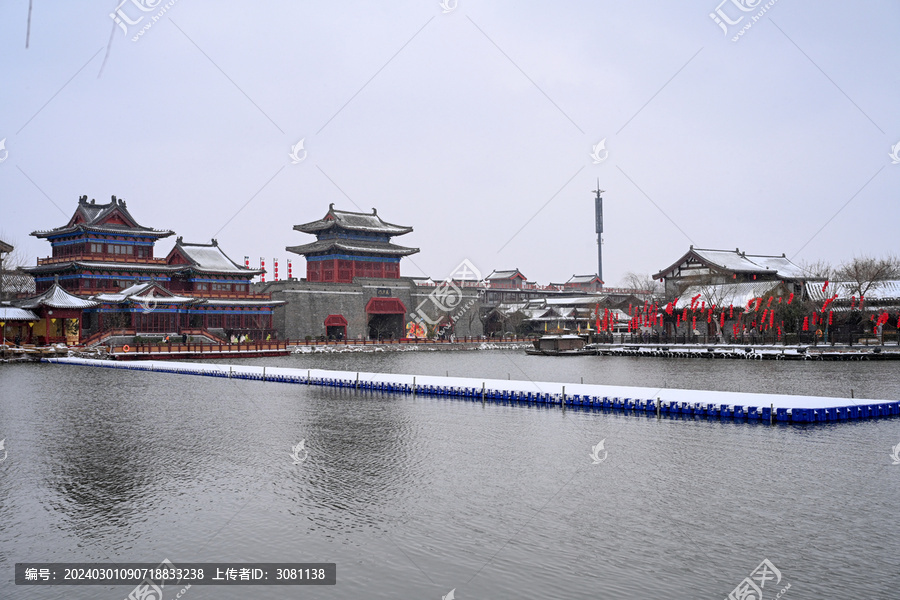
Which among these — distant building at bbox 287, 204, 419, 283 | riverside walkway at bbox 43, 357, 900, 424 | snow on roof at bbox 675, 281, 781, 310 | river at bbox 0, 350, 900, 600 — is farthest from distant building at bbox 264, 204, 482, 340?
river at bbox 0, 350, 900, 600

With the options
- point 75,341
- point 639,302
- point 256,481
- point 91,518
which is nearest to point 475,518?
point 256,481

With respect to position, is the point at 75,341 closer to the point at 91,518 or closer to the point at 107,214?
the point at 107,214

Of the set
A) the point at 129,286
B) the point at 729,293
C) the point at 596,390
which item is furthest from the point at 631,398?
the point at 129,286

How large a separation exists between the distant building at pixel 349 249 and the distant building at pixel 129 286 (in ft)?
30.9

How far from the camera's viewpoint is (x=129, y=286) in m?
Answer: 69.1

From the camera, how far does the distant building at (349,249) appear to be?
82.1 m

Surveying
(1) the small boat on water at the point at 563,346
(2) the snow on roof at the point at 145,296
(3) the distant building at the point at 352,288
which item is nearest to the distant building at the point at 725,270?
(1) the small boat on water at the point at 563,346

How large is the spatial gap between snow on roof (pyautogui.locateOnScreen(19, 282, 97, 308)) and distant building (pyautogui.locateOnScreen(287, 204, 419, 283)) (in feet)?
81.5

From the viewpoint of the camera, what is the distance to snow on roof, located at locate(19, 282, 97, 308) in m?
59.1

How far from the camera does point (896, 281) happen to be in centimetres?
6294

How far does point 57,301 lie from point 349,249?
98.4 ft

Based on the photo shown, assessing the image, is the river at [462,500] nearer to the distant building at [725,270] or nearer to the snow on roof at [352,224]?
the distant building at [725,270]

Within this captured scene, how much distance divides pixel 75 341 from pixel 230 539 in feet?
176

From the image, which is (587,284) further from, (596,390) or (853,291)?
(596,390)
